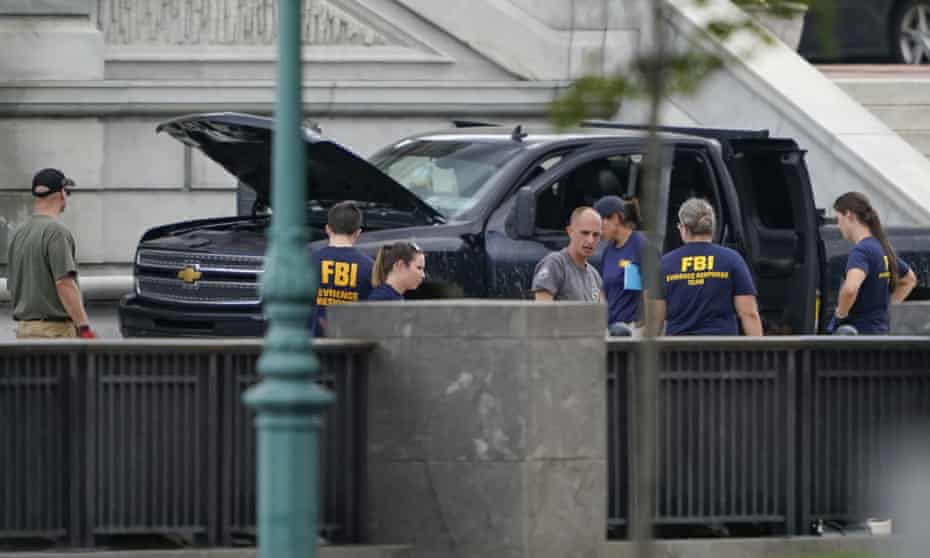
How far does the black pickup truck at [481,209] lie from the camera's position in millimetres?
12273

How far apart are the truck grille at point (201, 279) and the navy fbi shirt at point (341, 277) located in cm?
157

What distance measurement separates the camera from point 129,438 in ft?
28.2

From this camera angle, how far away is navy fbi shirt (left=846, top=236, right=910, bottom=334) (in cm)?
1166

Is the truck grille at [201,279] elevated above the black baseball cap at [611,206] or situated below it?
below

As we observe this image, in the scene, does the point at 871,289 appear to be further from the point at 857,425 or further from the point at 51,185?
the point at 51,185

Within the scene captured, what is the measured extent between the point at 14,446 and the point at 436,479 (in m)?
1.77

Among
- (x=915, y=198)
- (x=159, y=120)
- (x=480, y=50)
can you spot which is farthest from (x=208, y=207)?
(x=915, y=198)

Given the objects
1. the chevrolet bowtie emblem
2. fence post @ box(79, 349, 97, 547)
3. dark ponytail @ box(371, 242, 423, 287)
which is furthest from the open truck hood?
fence post @ box(79, 349, 97, 547)

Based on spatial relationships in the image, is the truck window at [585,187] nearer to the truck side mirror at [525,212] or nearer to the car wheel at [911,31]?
the truck side mirror at [525,212]

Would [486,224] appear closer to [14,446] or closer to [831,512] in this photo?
[831,512]

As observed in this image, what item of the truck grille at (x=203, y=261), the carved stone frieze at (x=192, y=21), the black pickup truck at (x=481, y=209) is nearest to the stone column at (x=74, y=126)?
the carved stone frieze at (x=192, y=21)

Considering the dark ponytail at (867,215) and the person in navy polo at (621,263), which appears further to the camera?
the dark ponytail at (867,215)

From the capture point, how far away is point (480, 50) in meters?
19.5

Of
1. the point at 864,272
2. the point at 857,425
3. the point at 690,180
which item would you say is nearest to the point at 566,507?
the point at 857,425
